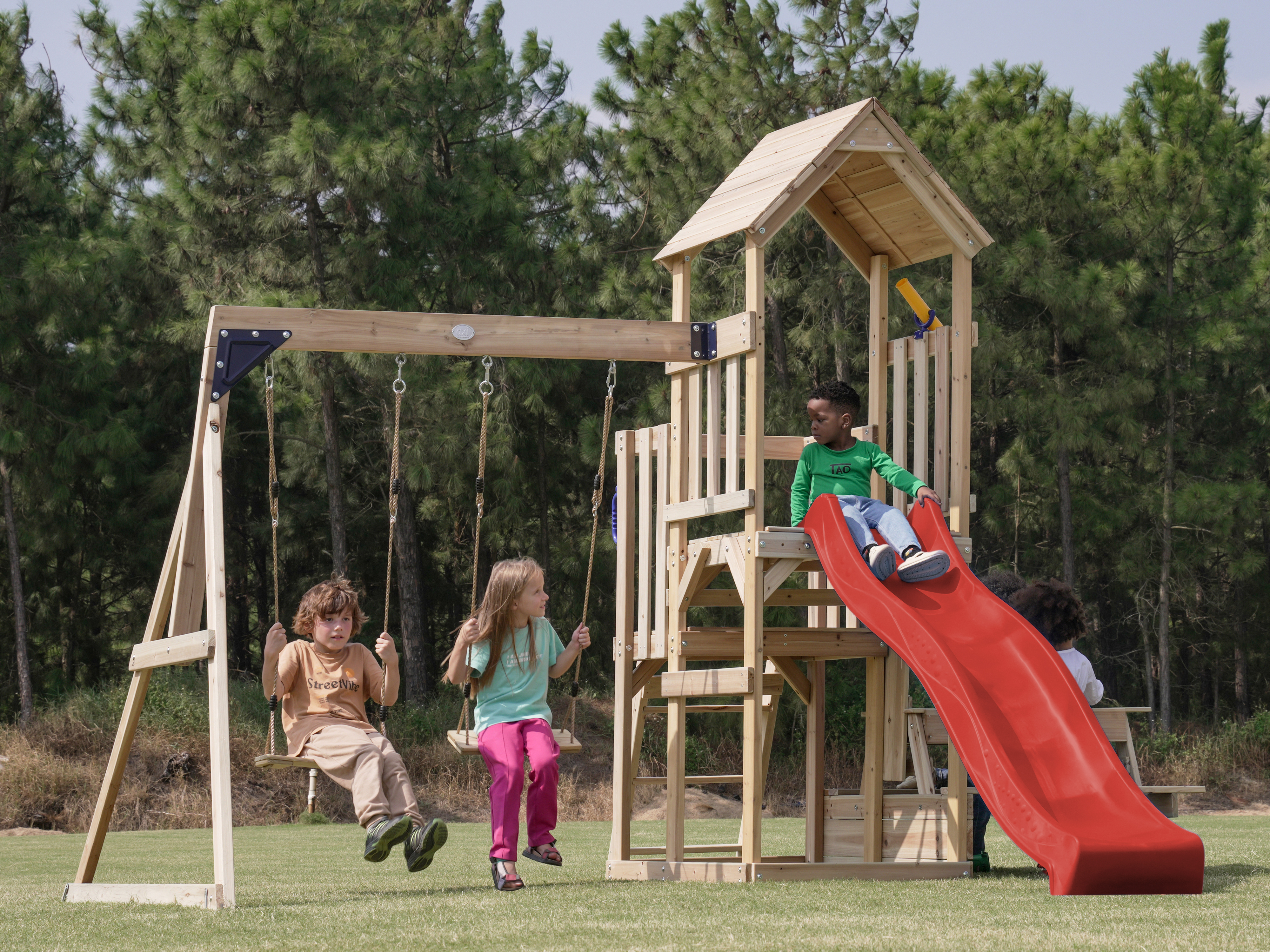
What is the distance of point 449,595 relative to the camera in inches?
1012

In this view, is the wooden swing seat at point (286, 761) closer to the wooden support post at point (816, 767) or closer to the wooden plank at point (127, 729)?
the wooden plank at point (127, 729)

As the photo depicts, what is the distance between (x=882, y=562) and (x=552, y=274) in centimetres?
1446

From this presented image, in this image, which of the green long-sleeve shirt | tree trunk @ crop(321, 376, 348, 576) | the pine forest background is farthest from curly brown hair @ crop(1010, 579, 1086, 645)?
tree trunk @ crop(321, 376, 348, 576)

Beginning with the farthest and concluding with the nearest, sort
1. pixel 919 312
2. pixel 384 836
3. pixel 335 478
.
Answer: pixel 335 478
pixel 919 312
pixel 384 836

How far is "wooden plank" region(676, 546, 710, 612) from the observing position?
24.8 feet

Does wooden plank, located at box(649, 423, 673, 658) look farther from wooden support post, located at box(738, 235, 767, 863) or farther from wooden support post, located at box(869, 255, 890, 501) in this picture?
wooden support post, located at box(869, 255, 890, 501)

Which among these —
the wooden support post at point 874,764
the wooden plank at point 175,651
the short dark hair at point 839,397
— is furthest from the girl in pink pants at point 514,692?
the short dark hair at point 839,397

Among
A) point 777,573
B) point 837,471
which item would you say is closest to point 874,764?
point 777,573

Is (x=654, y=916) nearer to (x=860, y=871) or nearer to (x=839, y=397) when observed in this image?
(x=860, y=871)

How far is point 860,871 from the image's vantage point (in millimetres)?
6895

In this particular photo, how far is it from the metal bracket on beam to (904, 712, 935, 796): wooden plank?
2128 millimetres

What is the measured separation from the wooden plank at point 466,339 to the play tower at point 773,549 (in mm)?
330

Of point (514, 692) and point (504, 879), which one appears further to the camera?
point (514, 692)

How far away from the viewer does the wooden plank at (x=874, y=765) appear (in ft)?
24.0
